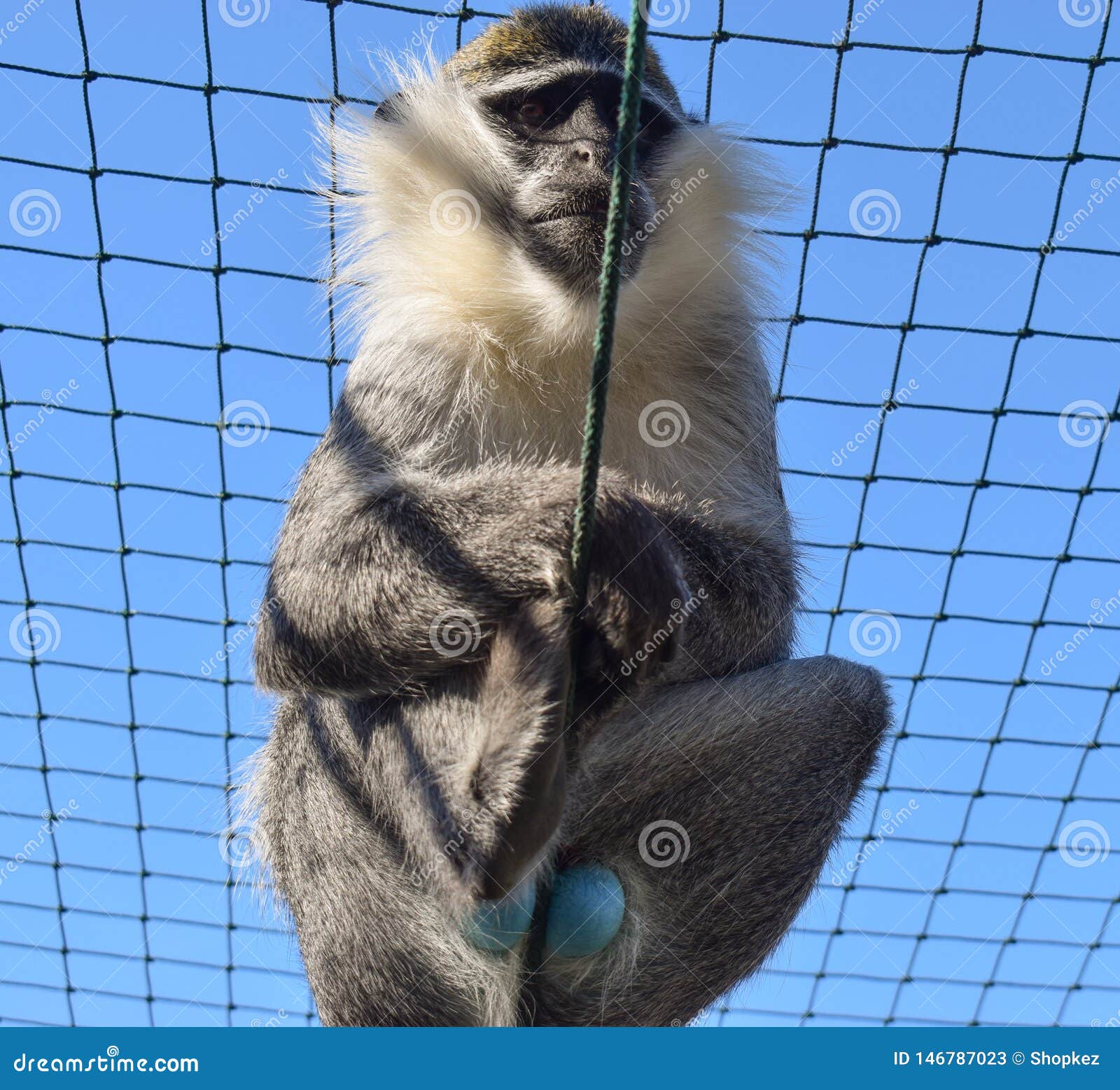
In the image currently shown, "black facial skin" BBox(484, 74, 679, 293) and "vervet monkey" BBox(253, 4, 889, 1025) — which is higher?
"black facial skin" BBox(484, 74, 679, 293)

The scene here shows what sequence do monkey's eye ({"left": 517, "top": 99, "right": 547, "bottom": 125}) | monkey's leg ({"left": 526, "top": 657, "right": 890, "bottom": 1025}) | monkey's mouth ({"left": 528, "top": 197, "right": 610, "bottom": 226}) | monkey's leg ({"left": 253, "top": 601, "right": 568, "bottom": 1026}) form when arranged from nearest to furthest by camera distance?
monkey's leg ({"left": 253, "top": 601, "right": 568, "bottom": 1026}) → monkey's leg ({"left": 526, "top": 657, "right": 890, "bottom": 1025}) → monkey's mouth ({"left": 528, "top": 197, "right": 610, "bottom": 226}) → monkey's eye ({"left": 517, "top": 99, "right": 547, "bottom": 125})

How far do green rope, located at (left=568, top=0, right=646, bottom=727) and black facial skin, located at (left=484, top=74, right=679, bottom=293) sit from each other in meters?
1.00

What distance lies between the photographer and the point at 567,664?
2.29 meters

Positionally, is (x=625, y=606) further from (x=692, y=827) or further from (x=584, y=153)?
(x=584, y=153)

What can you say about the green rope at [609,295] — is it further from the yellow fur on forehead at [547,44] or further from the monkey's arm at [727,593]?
the yellow fur on forehead at [547,44]

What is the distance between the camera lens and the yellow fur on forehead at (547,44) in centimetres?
358

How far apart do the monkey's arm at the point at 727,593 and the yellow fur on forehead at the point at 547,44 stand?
142 cm

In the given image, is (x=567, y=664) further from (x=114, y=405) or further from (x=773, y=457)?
(x=114, y=405)

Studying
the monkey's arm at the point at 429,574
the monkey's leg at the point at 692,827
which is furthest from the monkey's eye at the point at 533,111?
the monkey's leg at the point at 692,827

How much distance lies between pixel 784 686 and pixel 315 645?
1.09 meters

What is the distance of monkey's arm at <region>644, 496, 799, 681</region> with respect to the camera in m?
2.85

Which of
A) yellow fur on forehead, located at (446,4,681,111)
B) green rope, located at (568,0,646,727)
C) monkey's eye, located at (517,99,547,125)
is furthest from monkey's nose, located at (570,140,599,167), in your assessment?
green rope, located at (568,0,646,727)

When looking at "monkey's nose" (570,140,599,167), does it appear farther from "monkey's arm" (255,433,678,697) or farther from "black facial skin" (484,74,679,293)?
"monkey's arm" (255,433,678,697)

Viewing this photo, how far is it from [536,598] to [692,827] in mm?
756
